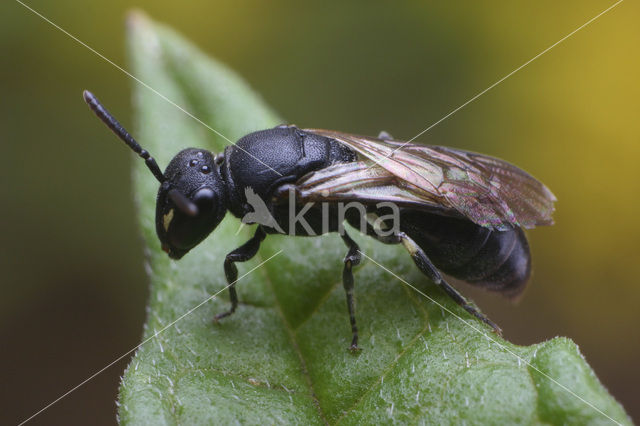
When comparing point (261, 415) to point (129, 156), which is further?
point (129, 156)

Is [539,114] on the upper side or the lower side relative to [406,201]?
lower

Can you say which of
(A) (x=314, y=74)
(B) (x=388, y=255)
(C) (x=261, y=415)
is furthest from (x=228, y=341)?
(A) (x=314, y=74)

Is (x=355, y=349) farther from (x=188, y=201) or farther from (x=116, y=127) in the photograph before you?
(x=116, y=127)

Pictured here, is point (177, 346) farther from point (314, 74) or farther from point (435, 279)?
point (314, 74)

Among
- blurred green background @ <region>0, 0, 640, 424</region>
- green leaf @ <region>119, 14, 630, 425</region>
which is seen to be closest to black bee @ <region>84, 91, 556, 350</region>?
green leaf @ <region>119, 14, 630, 425</region>

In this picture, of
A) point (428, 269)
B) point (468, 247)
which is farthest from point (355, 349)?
point (468, 247)
